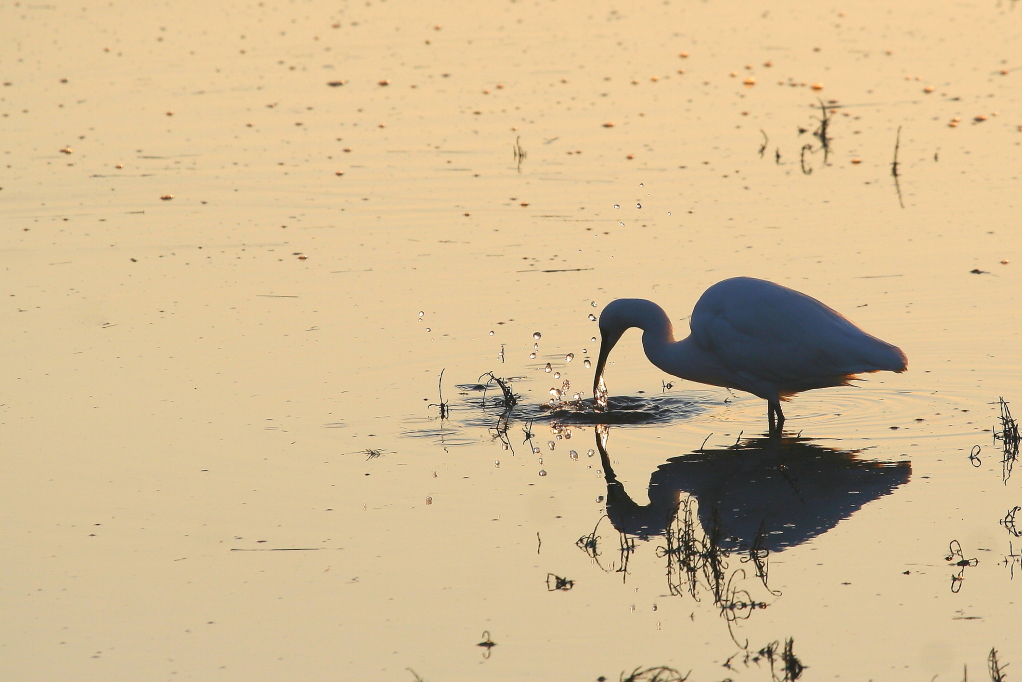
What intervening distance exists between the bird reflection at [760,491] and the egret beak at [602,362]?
2.27ft

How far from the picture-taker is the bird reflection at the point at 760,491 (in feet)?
24.3

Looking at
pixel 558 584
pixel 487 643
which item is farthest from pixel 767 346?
pixel 487 643

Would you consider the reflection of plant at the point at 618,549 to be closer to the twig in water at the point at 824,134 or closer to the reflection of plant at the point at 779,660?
the reflection of plant at the point at 779,660

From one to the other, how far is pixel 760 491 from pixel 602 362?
1.97 meters

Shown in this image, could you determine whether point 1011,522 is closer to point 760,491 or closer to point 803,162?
point 760,491

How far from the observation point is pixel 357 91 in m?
19.2

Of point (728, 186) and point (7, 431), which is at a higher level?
point (728, 186)

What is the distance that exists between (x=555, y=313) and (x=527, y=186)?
3.79 metres

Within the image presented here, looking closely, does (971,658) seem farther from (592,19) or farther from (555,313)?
(592,19)

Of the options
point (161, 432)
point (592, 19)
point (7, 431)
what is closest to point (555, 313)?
point (161, 432)

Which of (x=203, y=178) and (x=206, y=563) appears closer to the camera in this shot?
(x=206, y=563)

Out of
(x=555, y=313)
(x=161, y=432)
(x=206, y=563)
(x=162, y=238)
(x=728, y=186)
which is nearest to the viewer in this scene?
(x=206, y=563)

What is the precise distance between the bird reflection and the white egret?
1.51 ft

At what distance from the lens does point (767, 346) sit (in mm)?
9102
